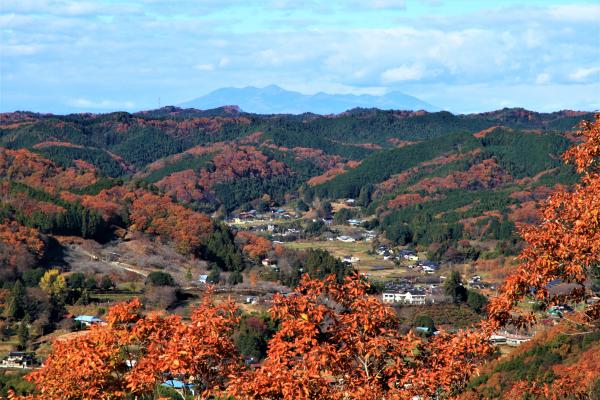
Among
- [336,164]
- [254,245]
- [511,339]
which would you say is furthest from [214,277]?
[336,164]

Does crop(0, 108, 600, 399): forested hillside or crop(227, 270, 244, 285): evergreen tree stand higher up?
crop(0, 108, 600, 399): forested hillside

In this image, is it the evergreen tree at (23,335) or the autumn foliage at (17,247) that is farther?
the autumn foliage at (17,247)

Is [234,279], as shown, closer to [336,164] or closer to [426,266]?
[426,266]

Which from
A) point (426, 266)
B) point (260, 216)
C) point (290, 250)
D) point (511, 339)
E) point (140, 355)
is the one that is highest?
point (140, 355)

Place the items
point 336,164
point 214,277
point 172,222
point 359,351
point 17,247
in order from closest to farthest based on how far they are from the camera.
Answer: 1. point 359,351
2. point 17,247
3. point 214,277
4. point 172,222
5. point 336,164

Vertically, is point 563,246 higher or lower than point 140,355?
Result: higher

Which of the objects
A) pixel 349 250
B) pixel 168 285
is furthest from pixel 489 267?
pixel 168 285

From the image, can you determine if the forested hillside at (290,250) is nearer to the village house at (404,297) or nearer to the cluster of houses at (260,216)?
the cluster of houses at (260,216)

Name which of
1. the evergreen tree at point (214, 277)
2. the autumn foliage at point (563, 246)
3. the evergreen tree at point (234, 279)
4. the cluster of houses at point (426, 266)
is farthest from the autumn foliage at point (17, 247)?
the autumn foliage at point (563, 246)

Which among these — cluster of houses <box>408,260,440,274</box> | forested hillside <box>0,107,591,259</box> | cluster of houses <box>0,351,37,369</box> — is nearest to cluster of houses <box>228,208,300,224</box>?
forested hillside <box>0,107,591,259</box>

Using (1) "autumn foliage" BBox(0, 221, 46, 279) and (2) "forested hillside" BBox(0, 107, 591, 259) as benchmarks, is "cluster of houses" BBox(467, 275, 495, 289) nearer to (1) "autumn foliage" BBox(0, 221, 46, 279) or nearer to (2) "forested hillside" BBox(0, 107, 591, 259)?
(2) "forested hillside" BBox(0, 107, 591, 259)

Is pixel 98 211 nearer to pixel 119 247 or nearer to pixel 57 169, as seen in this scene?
pixel 119 247
